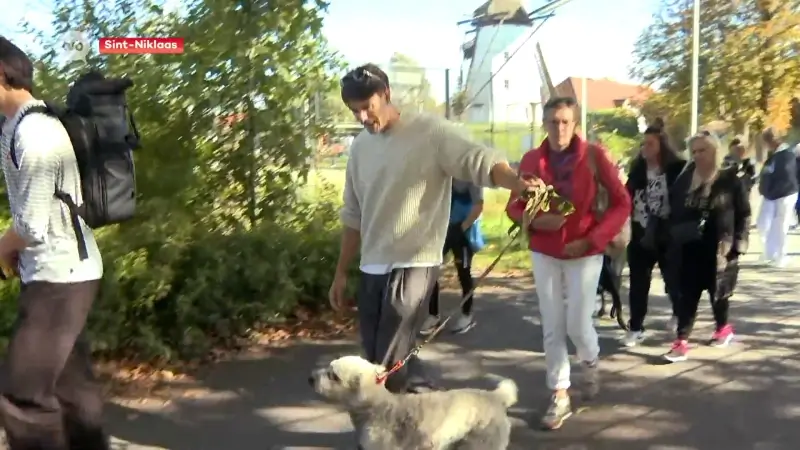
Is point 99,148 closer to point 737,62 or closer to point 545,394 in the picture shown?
point 545,394

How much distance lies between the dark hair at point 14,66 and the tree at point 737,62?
1911 cm

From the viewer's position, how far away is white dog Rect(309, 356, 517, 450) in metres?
3.16

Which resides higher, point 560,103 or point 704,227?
point 560,103

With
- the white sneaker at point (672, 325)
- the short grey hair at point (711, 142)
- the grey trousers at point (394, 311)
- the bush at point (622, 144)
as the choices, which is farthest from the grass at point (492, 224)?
the bush at point (622, 144)

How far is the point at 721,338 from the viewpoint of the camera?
6.36 m

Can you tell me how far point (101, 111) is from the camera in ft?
11.4

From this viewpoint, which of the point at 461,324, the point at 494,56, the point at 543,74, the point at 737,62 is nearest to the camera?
the point at 461,324

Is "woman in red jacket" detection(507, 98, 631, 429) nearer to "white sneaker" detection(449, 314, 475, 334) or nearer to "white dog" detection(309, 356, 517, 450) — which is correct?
"white dog" detection(309, 356, 517, 450)

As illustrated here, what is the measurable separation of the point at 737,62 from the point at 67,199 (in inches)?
760

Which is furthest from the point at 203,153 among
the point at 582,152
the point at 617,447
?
the point at 617,447

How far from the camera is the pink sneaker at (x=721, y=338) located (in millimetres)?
6352

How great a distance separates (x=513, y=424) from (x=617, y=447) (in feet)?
2.05

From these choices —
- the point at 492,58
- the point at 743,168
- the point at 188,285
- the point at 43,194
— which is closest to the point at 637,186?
the point at 743,168

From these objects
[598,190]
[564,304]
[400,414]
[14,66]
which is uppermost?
[14,66]
